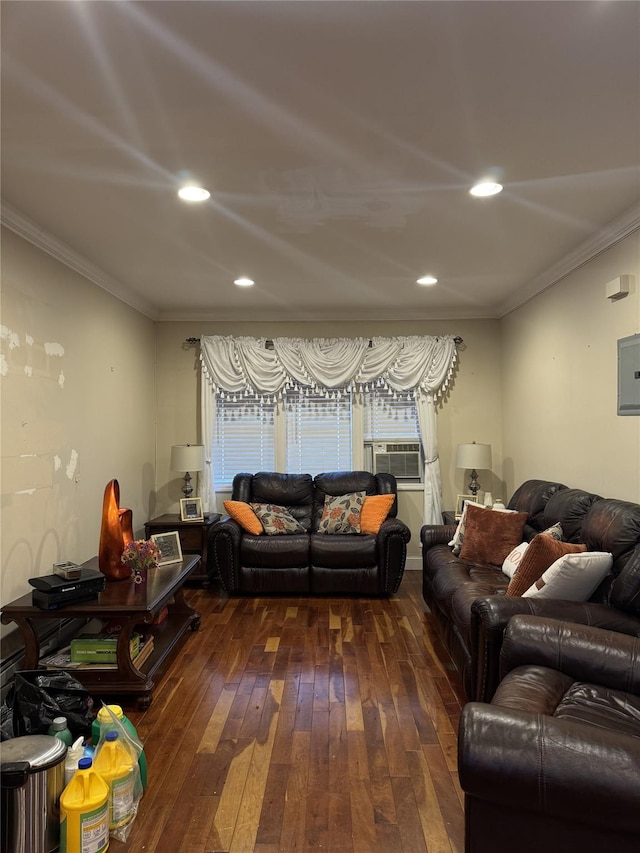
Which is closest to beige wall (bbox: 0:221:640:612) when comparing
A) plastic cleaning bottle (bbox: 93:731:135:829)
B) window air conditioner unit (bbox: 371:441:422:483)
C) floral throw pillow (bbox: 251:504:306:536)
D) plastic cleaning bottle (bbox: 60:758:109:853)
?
window air conditioner unit (bbox: 371:441:422:483)

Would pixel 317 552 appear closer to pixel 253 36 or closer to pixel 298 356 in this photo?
pixel 298 356

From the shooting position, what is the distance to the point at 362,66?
1764 mm

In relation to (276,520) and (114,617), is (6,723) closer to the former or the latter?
(114,617)

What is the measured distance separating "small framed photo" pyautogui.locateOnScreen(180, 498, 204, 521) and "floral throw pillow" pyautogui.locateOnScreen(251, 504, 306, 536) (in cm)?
53

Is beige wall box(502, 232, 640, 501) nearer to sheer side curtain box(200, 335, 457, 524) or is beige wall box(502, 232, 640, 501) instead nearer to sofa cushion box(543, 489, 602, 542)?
sofa cushion box(543, 489, 602, 542)

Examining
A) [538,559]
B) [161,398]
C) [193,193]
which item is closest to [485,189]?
[193,193]

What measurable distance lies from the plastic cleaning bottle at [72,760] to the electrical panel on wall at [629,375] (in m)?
3.15

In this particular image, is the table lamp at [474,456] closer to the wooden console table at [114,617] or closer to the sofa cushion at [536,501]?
the sofa cushion at [536,501]

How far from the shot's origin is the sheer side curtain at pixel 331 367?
5500 mm

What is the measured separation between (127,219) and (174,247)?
498 mm

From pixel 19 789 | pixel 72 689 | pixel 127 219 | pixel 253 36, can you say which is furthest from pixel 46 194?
pixel 19 789

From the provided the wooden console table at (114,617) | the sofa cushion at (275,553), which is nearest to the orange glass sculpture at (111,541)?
the wooden console table at (114,617)

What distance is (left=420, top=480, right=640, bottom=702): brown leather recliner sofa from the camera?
2406mm

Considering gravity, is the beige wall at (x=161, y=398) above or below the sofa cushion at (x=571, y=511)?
above
